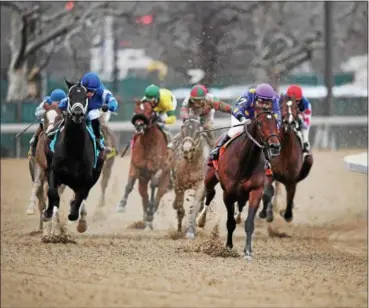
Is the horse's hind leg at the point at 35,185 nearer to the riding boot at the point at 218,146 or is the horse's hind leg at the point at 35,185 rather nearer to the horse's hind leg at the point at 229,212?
the riding boot at the point at 218,146

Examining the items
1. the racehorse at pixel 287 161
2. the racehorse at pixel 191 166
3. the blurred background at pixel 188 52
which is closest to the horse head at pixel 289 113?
the racehorse at pixel 287 161

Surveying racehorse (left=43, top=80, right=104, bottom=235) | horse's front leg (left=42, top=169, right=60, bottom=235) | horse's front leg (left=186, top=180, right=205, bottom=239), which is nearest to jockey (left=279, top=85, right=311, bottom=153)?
horse's front leg (left=186, top=180, right=205, bottom=239)

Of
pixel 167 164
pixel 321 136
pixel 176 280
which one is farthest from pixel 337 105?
pixel 176 280

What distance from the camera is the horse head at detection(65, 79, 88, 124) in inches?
440

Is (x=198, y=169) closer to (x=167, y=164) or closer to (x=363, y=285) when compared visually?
(x=167, y=164)

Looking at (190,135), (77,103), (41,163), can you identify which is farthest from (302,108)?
(77,103)

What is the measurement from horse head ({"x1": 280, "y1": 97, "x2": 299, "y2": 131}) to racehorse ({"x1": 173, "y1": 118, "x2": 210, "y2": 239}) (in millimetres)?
1219

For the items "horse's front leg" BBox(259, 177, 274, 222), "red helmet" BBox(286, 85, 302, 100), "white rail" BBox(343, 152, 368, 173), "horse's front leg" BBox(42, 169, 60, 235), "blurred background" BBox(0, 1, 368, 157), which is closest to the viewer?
"horse's front leg" BBox(42, 169, 60, 235)

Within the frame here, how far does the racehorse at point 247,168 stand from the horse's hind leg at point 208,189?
759 millimetres

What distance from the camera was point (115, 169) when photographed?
74.4 ft

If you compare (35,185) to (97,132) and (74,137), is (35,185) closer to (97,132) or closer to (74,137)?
(97,132)

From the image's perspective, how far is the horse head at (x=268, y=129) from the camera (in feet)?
35.5

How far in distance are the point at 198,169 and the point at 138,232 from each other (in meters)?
1.48

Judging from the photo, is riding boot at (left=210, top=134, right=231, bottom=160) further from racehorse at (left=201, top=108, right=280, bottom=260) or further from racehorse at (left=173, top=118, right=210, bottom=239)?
racehorse at (left=173, top=118, right=210, bottom=239)
